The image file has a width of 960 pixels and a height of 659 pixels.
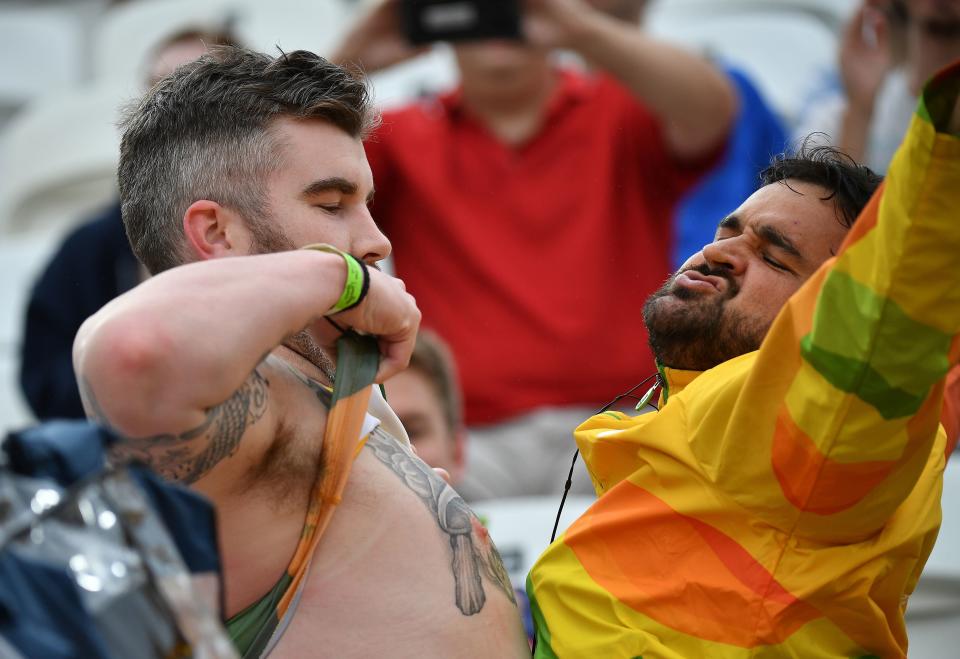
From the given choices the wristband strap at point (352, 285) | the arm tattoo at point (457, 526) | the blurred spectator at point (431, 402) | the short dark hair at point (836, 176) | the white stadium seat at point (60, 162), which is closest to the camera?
the wristband strap at point (352, 285)

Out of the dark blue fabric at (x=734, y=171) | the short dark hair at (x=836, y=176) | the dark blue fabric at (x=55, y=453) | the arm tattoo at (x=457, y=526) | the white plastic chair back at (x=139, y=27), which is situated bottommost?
the white plastic chair back at (x=139, y=27)

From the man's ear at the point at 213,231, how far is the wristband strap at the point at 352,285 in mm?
208

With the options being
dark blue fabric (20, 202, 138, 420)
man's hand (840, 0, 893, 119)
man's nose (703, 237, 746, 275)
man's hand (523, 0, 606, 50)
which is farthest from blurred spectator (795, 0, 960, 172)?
dark blue fabric (20, 202, 138, 420)

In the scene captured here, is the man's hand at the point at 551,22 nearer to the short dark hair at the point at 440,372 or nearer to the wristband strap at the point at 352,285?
the short dark hair at the point at 440,372

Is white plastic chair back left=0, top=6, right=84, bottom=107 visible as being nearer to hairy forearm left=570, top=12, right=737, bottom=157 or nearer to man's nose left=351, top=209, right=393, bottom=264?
hairy forearm left=570, top=12, right=737, bottom=157

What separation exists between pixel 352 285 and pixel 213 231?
305mm

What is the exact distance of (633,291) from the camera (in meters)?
3.64

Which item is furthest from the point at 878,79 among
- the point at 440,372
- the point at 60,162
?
the point at 60,162

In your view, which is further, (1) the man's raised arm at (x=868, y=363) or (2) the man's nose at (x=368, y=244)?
(2) the man's nose at (x=368, y=244)

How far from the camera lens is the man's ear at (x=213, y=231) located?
6.28 ft

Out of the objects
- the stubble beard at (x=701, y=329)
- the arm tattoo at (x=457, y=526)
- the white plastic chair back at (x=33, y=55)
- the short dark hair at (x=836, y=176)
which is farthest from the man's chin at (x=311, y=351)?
the white plastic chair back at (x=33, y=55)

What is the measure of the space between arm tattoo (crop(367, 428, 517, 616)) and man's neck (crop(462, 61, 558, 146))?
2190 mm

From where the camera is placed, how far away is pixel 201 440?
163 centimetres

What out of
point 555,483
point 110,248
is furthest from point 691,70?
point 110,248
